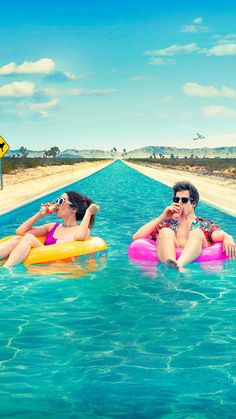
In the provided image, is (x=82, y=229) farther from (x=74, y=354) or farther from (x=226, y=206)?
(x=226, y=206)

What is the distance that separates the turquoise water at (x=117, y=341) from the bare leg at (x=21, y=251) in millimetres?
185

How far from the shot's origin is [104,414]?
167 inches

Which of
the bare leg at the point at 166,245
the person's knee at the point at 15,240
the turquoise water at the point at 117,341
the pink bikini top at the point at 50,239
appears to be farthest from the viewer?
the pink bikini top at the point at 50,239

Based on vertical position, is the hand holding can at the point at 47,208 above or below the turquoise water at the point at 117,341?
above

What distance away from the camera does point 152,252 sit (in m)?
9.41

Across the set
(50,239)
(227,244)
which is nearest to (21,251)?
(50,239)

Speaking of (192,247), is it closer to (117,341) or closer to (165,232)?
(165,232)

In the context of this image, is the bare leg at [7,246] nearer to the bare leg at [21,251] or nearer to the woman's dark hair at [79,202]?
the bare leg at [21,251]

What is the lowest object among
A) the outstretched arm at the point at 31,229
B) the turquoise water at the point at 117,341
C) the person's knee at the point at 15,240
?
the turquoise water at the point at 117,341

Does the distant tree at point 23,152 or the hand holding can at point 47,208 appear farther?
the distant tree at point 23,152

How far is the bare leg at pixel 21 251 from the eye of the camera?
8.95 metres

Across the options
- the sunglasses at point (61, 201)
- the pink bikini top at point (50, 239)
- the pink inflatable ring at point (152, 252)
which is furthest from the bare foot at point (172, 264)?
the pink bikini top at point (50, 239)

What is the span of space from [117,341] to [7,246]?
143 inches

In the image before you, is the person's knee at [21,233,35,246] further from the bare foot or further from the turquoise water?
the bare foot
